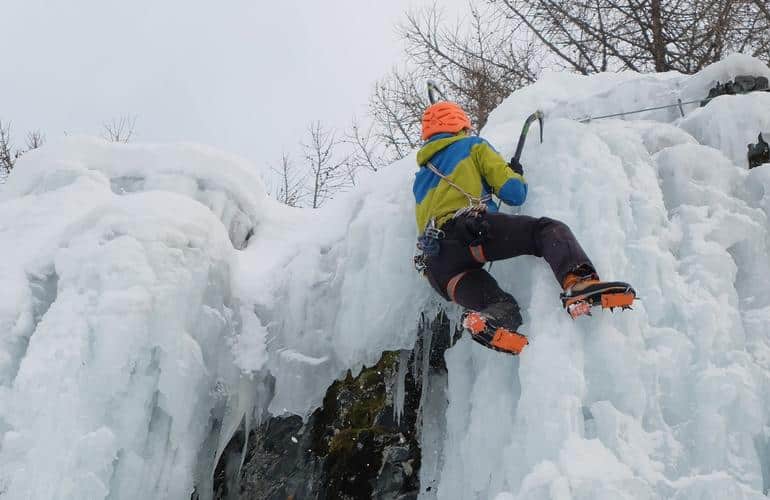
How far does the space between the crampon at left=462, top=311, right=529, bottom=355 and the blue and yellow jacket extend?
0.65 meters

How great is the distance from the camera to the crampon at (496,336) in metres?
3.01

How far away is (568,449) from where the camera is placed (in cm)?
278

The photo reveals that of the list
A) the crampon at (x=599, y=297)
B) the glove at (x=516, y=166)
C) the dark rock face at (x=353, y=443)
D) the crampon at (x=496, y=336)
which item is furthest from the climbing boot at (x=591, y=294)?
the dark rock face at (x=353, y=443)

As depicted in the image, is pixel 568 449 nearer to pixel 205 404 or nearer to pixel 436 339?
pixel 436 339

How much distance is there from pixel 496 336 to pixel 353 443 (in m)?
1.60

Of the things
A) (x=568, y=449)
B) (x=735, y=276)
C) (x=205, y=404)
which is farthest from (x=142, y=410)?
(x=735, y=276)

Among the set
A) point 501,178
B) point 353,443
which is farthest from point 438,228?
point 353,443

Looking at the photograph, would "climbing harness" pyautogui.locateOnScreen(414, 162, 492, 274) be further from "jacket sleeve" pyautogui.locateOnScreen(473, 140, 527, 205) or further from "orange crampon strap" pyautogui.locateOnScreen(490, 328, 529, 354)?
"orange crampon strap" pyautogui.locateOnScreen(490, 328, 529, 354)

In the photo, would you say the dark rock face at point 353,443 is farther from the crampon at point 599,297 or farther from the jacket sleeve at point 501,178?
the crampon at point 599,297

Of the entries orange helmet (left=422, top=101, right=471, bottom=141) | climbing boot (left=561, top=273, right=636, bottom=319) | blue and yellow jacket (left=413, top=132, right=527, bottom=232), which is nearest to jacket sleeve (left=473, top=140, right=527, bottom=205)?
blue and yellow jacket (left=413, top=132, right=527, bottom=232)

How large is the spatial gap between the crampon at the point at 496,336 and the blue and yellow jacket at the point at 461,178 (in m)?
0.65

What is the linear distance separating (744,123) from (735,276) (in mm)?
970

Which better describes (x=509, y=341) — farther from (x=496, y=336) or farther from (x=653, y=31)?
(x=653, y=31)

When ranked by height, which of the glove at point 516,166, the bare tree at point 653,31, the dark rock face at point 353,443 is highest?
the bare tree at point 653,31
